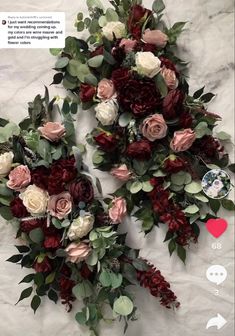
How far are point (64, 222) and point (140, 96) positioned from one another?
1.13ft

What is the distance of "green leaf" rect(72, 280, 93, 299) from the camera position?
3.65 feet

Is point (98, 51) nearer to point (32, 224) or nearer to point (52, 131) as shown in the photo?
point (52, 131)

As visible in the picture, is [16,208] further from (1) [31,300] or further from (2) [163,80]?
(2) [163,80]

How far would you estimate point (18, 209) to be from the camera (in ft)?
3.58

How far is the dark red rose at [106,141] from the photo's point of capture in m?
1.06

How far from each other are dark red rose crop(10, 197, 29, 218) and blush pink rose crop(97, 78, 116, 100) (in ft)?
1.05

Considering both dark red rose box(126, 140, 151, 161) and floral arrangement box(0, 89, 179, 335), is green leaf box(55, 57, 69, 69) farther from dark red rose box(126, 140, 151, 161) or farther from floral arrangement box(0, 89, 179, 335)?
dark red rose box(126, 140, 151, 161)

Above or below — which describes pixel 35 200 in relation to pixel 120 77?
below

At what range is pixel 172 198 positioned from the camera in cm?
110

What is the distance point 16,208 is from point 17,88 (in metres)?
0.31

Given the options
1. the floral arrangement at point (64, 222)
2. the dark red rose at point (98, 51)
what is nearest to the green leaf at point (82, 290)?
the floral arrangement at point (64, 222)

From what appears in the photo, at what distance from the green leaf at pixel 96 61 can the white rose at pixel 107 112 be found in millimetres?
93

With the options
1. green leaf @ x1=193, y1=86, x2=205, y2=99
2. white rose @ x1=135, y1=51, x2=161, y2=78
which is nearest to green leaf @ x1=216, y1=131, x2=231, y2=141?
green leaf @ x1=193, y1=86, x2=205, y2=99

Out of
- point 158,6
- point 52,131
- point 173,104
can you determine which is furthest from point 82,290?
point 158,6
